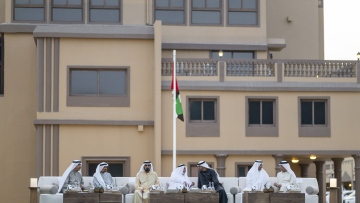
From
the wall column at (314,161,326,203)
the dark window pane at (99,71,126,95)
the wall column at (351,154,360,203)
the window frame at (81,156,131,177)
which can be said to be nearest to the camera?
the window frame at (81,156,131,177)

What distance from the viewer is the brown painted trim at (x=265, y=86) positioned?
37500 millimetres

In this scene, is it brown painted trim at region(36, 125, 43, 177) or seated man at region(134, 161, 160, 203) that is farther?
brown painted trim at region(36, 125, 43, 177)

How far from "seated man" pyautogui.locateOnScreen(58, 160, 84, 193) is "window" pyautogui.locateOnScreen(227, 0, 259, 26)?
43.5 ft

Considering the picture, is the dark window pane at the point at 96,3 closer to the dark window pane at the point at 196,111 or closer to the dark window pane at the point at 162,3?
the dark window pane at the point at 162,3

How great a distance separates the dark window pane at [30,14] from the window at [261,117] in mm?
8304

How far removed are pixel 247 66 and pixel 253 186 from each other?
Answer: 10.2 metres

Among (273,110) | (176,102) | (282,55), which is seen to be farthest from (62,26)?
(282,55)

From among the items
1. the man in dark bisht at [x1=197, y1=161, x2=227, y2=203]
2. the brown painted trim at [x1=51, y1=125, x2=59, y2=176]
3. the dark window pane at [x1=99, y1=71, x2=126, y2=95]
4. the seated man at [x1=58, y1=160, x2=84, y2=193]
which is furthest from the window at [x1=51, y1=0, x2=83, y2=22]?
the man in dark bisht at [x1=197, y1=161, x2=227, y2=203]

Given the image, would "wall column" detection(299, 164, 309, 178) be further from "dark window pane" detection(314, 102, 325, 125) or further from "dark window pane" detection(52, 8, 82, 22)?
"dark window pane" detection(52, 8, 82, 22)

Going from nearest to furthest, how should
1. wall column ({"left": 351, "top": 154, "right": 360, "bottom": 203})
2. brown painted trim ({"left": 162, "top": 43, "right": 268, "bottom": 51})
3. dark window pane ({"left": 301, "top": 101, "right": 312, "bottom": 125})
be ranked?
wall column ({"left": 351, "top": 154, "right": 360, "bottom": 203}) → dark window pane ({"left": 301, "top": 101, "right": 312, "bottom": 125}) → brown painted trim ({"left": 162, "top": 43, "right": 268, "bottom": 51})

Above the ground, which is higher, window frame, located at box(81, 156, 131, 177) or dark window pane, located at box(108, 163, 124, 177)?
window frame, located at box(81, 156, 131, 177)

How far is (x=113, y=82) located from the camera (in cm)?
3769

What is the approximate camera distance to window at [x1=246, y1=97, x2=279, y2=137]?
37.8m

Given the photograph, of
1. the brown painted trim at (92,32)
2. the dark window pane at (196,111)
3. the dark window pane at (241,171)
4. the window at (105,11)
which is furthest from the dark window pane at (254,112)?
the window at (105,11)
